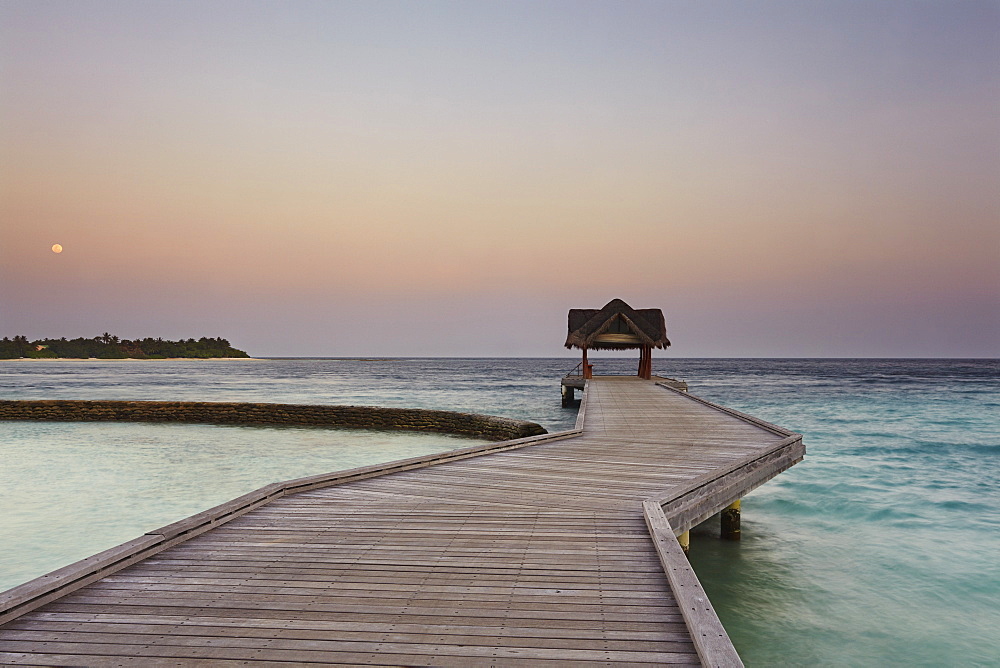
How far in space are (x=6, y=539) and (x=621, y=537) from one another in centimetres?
991

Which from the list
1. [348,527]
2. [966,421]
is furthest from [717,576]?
[966,421]

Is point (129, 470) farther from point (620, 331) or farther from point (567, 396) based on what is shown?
point (567, 396)

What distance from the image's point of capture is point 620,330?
2561 cm

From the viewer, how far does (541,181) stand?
91.8ft

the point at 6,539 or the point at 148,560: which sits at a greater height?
the point at 148,560

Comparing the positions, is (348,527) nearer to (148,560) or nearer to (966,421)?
(148,560)

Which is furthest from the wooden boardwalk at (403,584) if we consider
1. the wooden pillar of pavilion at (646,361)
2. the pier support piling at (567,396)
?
the pier support piling at (567,396)

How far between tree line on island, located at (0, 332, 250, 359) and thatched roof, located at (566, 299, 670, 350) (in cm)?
14184

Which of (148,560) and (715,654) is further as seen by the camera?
(148,560)

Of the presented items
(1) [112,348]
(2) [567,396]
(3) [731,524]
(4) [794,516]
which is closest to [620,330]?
(2) [567,396]

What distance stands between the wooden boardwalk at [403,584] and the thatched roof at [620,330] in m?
19.2

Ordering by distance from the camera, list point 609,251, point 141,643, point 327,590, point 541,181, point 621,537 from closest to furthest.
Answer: point 141,643, point 327,590, point 621,537, point 541,181, point 609,251

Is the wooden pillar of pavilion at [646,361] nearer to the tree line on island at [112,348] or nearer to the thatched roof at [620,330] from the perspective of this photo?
the thatched roof at [620,330]

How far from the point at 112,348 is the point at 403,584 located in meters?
161
